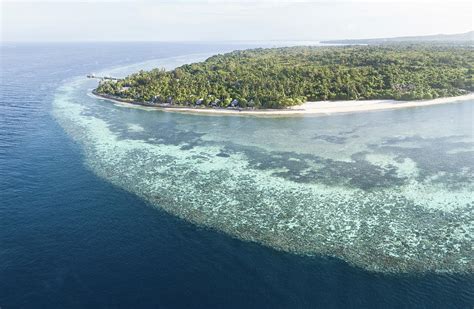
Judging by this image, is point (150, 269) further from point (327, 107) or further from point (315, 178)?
point (327, 107)

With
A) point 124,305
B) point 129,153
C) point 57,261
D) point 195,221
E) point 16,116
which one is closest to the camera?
point 124,305

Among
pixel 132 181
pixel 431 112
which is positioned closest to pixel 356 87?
pixel 431 112

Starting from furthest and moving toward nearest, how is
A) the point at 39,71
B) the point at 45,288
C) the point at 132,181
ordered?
1. the point at 39,71
2. the point at 132,181
3. the point at 45,288

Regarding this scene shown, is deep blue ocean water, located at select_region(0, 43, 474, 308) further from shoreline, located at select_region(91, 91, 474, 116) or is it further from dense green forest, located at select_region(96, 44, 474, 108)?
dense green forest, located at select_region(96, 44, 474, 108)

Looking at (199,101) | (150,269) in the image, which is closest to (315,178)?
(150,269)

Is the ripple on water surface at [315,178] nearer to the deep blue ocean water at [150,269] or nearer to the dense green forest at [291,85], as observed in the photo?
the deep blue ocean water at [150,269]

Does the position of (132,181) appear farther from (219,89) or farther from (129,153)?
(219,89)
